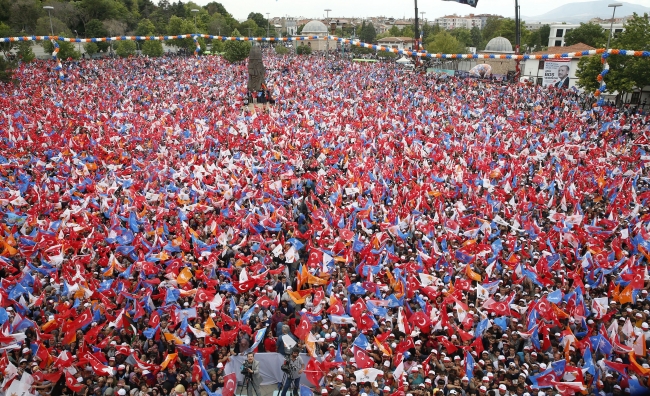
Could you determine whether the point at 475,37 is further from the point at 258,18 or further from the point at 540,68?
the point at 540,68

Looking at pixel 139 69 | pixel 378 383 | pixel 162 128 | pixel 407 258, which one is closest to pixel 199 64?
pixel 139 69

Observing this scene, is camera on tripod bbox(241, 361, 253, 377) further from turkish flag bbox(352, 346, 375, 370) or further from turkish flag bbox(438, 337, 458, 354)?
turkish flag bbox(438, 337, 458, 354)

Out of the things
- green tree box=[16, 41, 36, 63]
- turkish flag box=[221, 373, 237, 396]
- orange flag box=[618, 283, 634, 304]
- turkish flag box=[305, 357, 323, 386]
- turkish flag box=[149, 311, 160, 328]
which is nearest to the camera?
turkish flag box=[221, 373, 237, 396]

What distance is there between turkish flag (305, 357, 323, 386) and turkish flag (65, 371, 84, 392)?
3.25 m

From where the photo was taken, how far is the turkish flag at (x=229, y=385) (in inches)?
269

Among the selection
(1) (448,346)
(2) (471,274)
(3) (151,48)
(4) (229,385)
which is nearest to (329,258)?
(2) (471,274)

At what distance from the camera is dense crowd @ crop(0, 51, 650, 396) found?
7.39 metres

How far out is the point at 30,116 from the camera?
23.7 meters

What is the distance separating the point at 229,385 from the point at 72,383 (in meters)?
2.26

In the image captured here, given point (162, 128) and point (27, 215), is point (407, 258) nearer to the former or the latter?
point (27, 215)

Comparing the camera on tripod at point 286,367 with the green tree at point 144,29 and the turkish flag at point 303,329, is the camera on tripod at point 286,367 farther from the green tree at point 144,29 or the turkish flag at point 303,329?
the green tree at point 144,29

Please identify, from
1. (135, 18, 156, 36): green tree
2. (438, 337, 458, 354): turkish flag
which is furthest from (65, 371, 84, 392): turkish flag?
(135, 18, 156, 36): green tree

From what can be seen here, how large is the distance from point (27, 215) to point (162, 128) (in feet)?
32.9

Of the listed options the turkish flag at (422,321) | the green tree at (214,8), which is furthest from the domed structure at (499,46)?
the green tree at (214,8)
